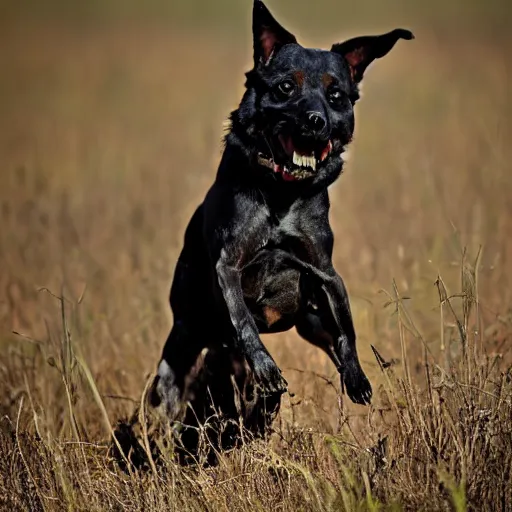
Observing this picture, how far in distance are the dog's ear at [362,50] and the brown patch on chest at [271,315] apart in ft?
3.83

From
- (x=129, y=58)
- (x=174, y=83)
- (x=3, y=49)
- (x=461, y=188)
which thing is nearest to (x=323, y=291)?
(x=461, y=188)

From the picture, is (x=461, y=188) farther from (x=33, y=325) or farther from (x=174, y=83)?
(x=174, y=83)

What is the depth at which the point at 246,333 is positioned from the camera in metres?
4.61

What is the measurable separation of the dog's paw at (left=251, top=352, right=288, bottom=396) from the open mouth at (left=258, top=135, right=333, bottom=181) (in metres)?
0.87

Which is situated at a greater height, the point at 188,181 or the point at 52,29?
the point at 52,29

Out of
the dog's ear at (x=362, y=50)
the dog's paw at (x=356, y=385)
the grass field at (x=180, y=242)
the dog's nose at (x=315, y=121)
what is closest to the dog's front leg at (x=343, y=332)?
the dog's paw at (x=356, y=385)

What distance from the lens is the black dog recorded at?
15.5 ft

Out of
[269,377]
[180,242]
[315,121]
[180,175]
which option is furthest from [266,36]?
[180,175]

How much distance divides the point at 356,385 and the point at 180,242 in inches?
185

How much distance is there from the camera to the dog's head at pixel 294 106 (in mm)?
4699

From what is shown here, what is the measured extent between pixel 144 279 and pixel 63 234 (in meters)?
1.90

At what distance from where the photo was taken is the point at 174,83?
48.4 ft

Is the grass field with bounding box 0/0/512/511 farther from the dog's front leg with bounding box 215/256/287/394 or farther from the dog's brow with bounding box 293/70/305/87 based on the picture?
the dog's brow with bounding box 293/70/305/87

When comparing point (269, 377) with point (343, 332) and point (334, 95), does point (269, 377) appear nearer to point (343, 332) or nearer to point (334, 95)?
point (343, 332)
